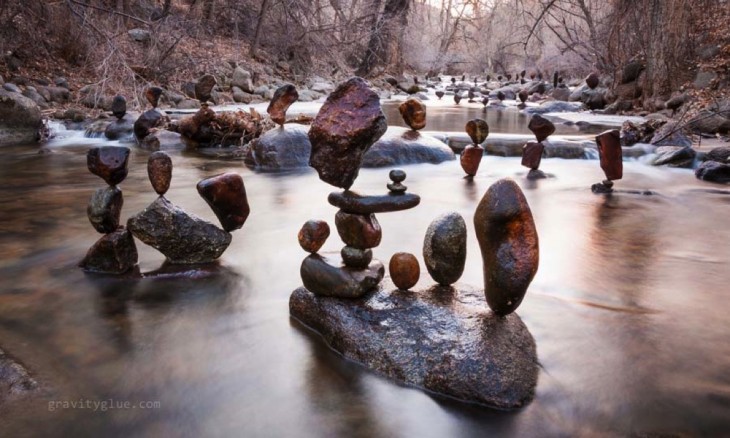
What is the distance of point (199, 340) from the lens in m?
2.32

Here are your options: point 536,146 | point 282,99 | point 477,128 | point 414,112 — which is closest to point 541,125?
point 536,146

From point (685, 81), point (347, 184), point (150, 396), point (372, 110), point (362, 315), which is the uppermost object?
point (685, 81)

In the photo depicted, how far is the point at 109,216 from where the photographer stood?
293cm

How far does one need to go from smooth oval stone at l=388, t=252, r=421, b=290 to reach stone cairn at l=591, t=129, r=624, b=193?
3227 millimetres

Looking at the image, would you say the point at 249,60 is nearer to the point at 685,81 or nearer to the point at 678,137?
the point at 685,81

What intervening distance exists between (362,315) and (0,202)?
422 centimetres

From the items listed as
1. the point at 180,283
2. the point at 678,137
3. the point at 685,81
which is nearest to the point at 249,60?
the point at 685,81

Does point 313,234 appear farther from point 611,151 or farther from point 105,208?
Answer: point 611,151

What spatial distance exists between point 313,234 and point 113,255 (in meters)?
1.23

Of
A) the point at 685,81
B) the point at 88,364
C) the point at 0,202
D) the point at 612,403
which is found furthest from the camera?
the point at 685,81

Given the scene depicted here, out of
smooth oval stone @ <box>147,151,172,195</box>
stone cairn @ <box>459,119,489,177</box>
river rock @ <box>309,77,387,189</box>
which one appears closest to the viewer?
river rock @ <box>309,77,387,189</box>

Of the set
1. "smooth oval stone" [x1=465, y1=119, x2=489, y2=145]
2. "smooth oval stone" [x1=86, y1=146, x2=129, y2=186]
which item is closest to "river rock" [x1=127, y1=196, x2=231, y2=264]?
"smooth oval stone" [x1=86, y1=146, x2=129, y2=186]

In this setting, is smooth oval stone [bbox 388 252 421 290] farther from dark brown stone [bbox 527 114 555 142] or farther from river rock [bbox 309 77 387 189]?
dark brown stone [bbox 527 114 555 142]

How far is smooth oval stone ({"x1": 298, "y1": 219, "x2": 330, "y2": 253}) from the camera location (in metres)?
2.48
